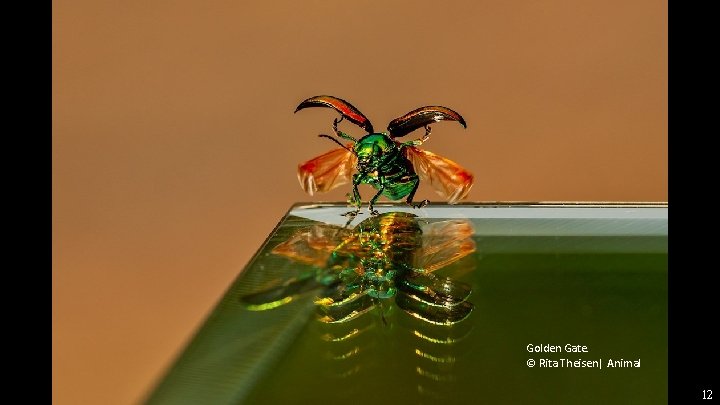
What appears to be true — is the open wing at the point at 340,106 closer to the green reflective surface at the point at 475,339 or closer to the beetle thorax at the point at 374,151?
the beetle thorax at the point at 374,151

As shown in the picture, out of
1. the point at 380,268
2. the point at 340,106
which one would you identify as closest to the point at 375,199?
the point at 340,106

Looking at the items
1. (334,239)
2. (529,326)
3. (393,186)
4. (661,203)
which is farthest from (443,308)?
(661,203)

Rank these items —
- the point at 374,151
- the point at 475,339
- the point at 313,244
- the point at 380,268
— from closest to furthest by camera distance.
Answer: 1. the point at 475,339
2. the point at 380,268
3. the point at 313,244
4. the point at 374,151

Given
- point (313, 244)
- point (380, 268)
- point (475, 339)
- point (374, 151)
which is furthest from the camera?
point (374, 151)

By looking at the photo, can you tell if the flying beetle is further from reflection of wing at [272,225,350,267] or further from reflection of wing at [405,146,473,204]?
reflection of wing at [272,225,350,267]

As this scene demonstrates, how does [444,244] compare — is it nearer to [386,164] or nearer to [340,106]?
[386,164]

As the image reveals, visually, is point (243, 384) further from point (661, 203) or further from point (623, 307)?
point (661, 203)

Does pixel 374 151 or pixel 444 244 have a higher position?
pixel 374 151
